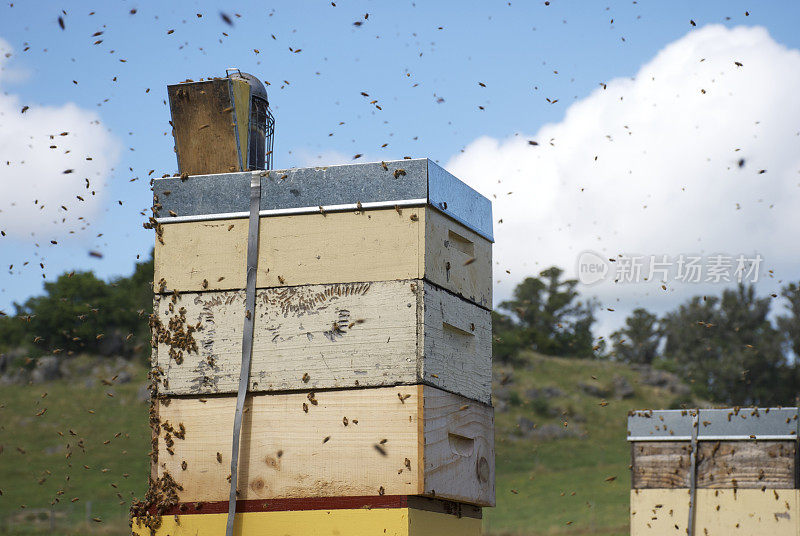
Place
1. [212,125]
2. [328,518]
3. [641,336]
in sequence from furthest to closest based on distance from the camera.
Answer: [641,336] → [212,125] → [328,518]

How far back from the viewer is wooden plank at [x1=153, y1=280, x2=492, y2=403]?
3.33 metres

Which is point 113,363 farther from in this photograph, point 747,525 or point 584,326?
point 747,525

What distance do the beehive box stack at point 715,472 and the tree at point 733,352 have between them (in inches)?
1623

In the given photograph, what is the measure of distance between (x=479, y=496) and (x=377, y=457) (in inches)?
28.2

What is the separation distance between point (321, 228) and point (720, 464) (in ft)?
20.4

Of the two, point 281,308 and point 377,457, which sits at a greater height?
point 281,308

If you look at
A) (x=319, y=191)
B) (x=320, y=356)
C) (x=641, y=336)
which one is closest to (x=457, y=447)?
(x=320, y=356)

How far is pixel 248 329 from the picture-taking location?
3475 millimetres

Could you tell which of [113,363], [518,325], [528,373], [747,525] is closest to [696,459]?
[747,525]

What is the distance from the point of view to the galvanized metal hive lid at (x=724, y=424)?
808 centimetres

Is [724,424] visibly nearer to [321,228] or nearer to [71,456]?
[321,228]

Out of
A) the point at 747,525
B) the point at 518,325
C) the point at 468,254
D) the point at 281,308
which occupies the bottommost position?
the point at 747,525

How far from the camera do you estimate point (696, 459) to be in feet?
27.5

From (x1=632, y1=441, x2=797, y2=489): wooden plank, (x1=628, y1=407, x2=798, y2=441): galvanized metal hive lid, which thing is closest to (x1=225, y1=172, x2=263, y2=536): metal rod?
(x1=628, y1=407, x2=798, y2=441): galvanized metal hive lid
